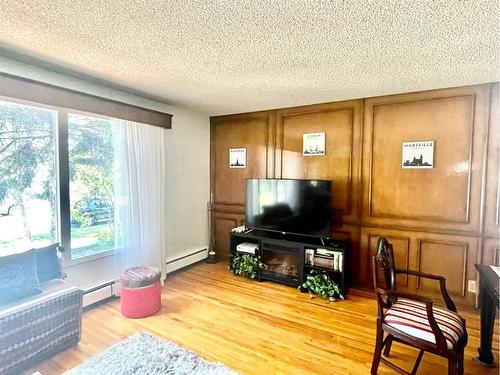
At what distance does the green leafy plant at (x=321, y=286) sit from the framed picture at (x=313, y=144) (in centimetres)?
150

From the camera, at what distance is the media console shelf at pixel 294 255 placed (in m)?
3.16

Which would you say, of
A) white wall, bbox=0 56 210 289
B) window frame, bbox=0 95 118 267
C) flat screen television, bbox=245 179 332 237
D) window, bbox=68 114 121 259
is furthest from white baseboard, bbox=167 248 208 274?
window frame, bbox=0 95 118 267

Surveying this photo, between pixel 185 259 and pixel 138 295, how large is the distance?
4.43 feet

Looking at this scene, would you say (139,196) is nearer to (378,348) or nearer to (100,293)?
(100,293)

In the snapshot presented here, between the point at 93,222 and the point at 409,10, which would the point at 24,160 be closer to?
the point at 93,222

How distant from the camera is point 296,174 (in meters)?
3.71

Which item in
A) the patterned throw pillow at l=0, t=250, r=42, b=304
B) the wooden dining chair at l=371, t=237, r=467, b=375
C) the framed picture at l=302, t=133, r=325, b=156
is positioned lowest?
the wooden dining chair at l=371, t=237, r=467, b=375

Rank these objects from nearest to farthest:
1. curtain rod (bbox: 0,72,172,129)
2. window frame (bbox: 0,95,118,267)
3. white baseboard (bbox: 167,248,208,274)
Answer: curtain rod (bbox: 0,72,172,129)
window frame (bbox: 0,95,118,267)
white baseboard (bbox: 167,248,208,274)

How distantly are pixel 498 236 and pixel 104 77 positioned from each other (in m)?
→ 4.09

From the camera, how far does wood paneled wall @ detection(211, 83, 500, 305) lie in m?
2.70

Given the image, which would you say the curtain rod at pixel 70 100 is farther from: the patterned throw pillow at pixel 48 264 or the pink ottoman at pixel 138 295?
the pink ottoman at pixel 138 295

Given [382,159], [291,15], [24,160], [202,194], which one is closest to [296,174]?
[382,159]

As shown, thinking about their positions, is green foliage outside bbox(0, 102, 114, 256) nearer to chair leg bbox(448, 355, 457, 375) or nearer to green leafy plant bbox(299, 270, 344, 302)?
green leafy plant bbox(299, 270, 344, 302)

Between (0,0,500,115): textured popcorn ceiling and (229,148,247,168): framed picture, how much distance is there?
4.61ft
